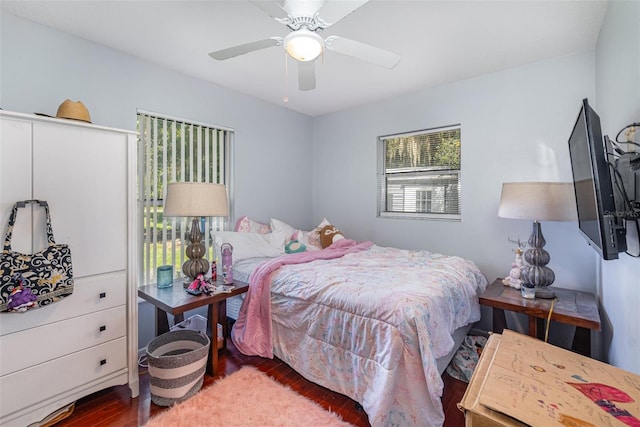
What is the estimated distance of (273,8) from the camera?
1.38 m

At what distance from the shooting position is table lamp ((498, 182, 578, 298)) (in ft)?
6.46

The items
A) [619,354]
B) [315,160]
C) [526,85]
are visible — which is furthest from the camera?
[315,160]

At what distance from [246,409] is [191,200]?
1.44 m

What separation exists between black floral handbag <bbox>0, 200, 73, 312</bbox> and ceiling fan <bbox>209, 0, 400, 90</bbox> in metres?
1.39

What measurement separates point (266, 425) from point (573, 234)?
272cm

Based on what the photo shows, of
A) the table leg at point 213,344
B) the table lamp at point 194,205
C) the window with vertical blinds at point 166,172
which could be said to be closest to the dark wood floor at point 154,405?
the table leg at point 213,344

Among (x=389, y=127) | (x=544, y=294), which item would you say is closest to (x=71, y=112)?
(x=389, y=127)

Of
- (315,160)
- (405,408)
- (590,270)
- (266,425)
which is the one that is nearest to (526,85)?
(590,270)

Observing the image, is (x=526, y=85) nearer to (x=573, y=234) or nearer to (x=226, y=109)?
(x=573, y=234)

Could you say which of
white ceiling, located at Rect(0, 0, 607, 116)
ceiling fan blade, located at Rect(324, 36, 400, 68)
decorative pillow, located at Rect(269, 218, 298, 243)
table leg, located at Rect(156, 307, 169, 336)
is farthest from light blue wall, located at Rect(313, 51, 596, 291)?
table leg, located at Rect(156, 307, 169, 336)

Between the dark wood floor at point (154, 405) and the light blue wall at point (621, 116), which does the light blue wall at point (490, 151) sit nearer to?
the light blue wall at point (621, 116)

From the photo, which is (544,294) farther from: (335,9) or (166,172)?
(166,172)

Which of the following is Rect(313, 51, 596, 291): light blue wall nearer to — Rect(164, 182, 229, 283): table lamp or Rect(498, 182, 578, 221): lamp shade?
Rect(498, 182, 578, 221): lamp shade

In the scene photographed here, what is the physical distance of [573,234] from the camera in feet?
7.82
